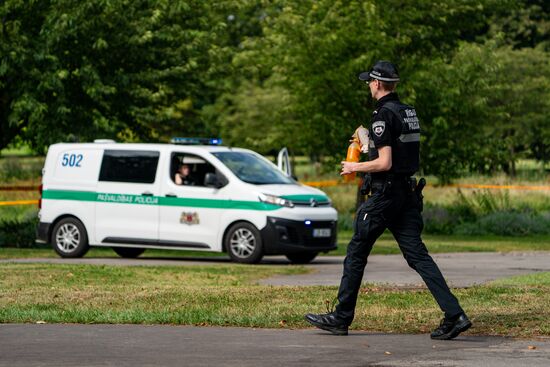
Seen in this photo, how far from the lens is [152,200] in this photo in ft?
69.1

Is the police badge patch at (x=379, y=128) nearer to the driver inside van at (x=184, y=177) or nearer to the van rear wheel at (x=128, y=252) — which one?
the driver inside van at (x=184, y=177)

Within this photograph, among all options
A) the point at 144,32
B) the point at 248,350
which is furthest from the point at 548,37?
the point at 248,350

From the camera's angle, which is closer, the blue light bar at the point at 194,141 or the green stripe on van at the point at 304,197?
the green stripe on van at the point at 304,197

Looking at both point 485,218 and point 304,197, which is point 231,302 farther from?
point 485,218

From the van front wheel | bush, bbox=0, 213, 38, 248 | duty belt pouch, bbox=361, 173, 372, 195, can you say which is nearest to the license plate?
the van front wheel

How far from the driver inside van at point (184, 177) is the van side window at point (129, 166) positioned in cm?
39

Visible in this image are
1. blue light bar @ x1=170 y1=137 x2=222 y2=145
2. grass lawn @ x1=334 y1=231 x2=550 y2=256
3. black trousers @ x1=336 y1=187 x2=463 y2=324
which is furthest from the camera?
grass lawn @ x1=334 y1=231 x2=550 y2=256

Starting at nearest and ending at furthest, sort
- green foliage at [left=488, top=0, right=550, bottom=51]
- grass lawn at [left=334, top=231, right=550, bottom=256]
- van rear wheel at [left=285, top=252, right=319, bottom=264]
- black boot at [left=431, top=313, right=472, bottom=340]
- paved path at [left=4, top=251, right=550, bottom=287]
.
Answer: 1. black boot at [left=431, top=313, right=472, bottom=340]
2. paved path at [left=4, top=251, right=550, bottom=287]
3. van rear wheel at [left=285, top=252, right=319, bottom=264]
4. grass lawn at [left=334, top=231, right=550, bottom=256]
5. green foliage at [left=488, top=0, right=550, bottom=51]

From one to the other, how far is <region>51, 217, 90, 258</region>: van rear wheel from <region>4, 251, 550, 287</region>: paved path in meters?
0.38

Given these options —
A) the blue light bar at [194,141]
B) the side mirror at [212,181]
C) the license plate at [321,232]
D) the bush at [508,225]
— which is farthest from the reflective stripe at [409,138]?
the bush at [508,225]

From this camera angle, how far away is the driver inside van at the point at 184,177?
→ 21.0 metres

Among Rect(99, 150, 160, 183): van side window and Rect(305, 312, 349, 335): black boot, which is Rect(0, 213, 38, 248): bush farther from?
Rect(305, 312, 349, 335): black boot

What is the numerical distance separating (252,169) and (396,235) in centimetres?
1092

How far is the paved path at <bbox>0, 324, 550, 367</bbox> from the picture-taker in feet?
29.0
